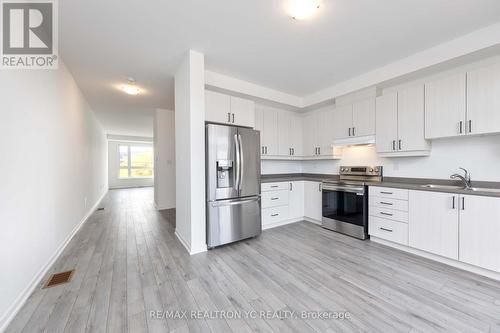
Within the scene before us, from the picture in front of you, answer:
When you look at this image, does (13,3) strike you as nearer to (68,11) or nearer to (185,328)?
(68,11)

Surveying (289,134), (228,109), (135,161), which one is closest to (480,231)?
(289,134)

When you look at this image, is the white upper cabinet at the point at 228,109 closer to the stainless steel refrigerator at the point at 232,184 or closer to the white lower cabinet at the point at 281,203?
the stainless steel refrigerator at the point at 232,184

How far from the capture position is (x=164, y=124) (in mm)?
5457

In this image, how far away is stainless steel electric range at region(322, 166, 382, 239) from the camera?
316 centimetres

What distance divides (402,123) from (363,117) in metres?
0.60

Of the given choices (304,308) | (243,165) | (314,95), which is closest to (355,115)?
(314,95)

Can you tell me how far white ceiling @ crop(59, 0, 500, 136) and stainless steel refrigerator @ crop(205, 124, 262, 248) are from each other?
43.4 inches

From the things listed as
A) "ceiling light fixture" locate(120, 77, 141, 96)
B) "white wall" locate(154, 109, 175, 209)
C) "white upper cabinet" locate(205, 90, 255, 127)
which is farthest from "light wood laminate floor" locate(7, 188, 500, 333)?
"ceiling light fixture" locate(120, 77, 141, 96)

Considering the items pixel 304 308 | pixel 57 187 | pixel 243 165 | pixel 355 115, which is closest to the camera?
pixel 304 308

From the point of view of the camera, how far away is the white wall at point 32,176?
1618mm

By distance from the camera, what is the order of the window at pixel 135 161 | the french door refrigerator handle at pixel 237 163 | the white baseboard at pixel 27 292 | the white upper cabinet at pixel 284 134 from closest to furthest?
the white baseboard at pixel 27 292, the french door refrigerator handle at pixel 237 163, the white upper cabinet at pixel 284 134, the window at pixel 135 161

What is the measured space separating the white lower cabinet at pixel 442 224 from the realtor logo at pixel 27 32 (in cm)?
450

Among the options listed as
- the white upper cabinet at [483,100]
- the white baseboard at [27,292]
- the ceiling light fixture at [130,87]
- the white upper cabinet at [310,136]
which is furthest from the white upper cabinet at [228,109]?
the white upper cabinet at [483,100]

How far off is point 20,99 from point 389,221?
4.55 meters
